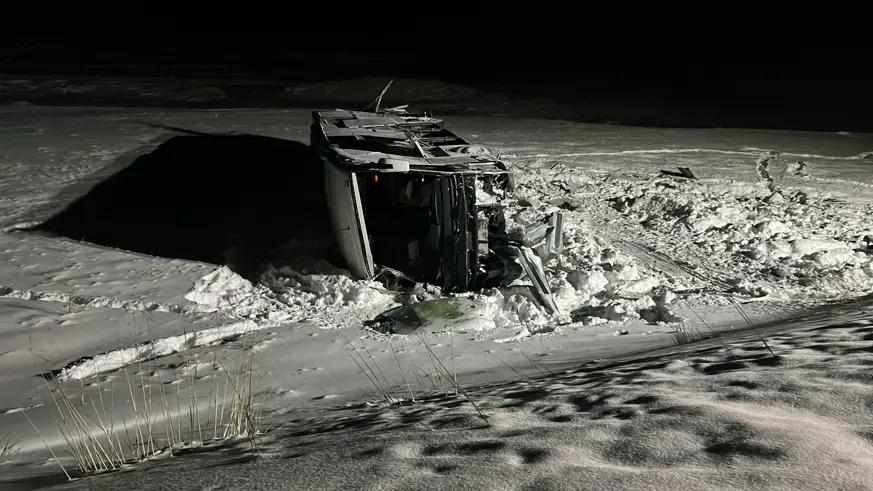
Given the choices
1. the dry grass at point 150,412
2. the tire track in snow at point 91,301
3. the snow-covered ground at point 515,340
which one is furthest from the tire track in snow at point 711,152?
the dry grass at point 150,412

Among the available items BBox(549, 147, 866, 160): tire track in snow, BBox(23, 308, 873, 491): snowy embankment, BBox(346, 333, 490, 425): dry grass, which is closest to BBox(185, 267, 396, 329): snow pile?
BBox(346, 333, 490, 425): dry grass

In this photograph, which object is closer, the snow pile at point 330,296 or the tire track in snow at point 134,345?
the tire track in snow at point 134,345

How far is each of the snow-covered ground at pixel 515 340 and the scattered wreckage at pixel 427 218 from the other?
0.30m

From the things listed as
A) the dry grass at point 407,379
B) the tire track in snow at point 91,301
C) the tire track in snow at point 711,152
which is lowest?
the dry grass at point 407,379

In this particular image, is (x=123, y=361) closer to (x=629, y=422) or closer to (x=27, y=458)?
(x=27, y=458)

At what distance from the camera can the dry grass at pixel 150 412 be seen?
12.4 ft

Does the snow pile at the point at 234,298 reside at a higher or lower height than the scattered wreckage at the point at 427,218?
lower

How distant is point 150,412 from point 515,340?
117 inches

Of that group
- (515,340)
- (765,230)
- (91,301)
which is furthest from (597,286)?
(91,301)

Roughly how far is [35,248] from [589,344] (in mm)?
5772

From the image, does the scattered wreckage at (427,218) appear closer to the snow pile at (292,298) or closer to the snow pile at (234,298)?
the snow pile at (292,298)

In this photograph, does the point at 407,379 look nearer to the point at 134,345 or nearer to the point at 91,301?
the point at 134,345

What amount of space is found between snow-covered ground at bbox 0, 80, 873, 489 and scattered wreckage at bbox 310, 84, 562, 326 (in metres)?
0.30

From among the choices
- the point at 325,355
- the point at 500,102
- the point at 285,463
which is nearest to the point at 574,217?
the point at 325,355
